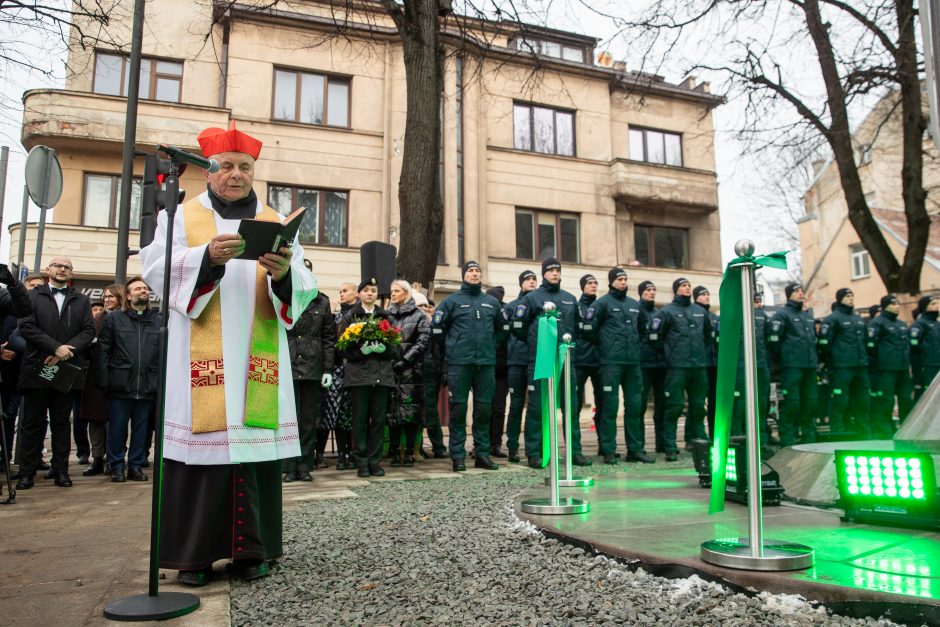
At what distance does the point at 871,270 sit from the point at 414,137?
30697 mm

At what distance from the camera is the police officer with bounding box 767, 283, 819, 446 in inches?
428

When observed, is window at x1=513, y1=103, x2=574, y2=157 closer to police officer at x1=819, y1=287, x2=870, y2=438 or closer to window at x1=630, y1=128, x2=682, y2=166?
window at x1=630, y1=128, x2=682, y2=166

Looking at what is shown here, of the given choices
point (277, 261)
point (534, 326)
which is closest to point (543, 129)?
point (534, 326)

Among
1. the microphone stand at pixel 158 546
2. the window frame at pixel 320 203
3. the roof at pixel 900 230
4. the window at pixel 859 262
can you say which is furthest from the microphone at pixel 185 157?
the window at pixel 859 262

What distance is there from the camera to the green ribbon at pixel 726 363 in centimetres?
345

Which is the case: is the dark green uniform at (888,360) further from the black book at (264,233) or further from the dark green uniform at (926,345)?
the black book at (264,233)

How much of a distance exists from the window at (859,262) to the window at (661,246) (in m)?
12.9

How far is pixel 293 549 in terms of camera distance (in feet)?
14.5

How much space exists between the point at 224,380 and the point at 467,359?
16.8ft

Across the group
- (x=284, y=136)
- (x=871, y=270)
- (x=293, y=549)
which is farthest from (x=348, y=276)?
(x=871, y=270)

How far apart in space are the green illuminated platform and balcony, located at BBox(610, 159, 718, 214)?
20360 mm

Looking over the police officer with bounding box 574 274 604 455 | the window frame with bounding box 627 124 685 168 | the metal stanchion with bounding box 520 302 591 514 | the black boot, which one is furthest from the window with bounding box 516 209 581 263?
the metal stanchion with bounding box 520 302 591 514

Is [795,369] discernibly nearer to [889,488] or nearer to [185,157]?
[889,488]

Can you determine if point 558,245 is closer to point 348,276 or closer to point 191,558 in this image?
point 348,276
